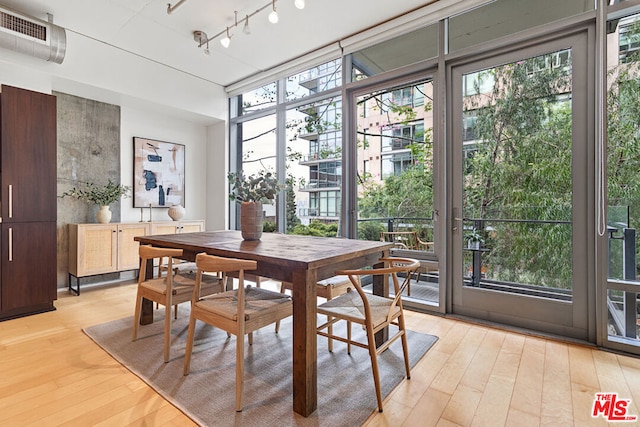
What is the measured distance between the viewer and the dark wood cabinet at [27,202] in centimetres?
303

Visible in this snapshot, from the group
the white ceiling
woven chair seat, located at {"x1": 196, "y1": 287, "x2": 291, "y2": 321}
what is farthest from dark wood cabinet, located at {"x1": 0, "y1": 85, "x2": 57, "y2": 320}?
woven chair seat, located at {"x1": 196, "y1": 287, "x2": 291, "y2": 321}

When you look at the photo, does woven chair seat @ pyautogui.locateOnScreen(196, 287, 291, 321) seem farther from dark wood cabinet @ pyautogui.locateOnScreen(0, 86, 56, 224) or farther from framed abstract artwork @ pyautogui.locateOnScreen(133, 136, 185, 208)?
framed abstract artwork @ pyautogui.locateOnScreen(133, 136, 185, 208)

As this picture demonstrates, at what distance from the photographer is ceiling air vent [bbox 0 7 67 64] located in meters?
3.09

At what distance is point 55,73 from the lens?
11.9 ft

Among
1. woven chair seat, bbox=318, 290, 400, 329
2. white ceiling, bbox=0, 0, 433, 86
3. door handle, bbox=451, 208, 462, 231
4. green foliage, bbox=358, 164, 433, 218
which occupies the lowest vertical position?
woven chair seat, bbox=318, 290, 400, 329


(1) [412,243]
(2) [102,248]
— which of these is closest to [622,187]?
(1) [412,243]

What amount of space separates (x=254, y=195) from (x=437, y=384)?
1843mm

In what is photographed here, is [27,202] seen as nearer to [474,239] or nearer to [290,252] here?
[290,252]

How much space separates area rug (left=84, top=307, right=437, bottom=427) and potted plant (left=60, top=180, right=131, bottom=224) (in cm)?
185

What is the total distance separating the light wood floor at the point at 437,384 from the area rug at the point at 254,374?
9cm

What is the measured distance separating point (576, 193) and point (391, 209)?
1.64 m

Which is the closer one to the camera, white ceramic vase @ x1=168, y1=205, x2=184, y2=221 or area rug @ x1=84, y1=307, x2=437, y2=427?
area rug @ x1=84, y1=307, x2=437, y2=427

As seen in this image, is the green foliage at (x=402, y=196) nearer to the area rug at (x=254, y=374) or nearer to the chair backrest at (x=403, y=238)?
the chair backrest at (x=403, y=238)

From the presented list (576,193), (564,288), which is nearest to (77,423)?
(564,288)
